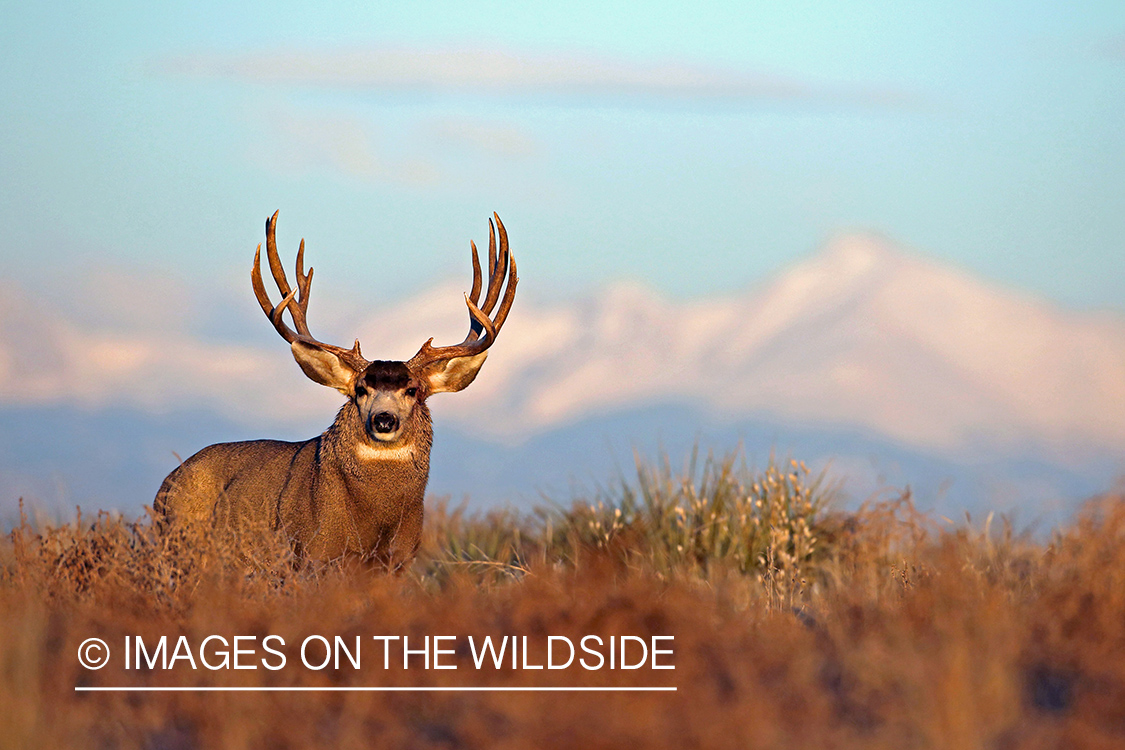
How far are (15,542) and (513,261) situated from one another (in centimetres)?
438

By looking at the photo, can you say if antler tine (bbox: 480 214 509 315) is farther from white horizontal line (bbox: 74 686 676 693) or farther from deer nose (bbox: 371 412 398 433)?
white horizontal line (bbox: 74 686 676 693)

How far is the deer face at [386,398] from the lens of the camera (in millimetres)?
9469

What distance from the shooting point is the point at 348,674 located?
562 centimetres

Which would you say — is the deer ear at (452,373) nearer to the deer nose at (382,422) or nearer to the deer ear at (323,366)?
the deer ear at (323,366)

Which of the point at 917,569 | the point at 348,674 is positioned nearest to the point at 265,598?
the point at 348,674

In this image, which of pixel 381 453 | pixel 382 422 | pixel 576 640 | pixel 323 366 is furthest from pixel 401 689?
pixel 323 366

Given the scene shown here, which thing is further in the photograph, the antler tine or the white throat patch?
the antler tine

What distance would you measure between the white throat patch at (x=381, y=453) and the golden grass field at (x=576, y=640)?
1202 millimetres

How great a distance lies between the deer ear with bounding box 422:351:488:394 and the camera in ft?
33.2

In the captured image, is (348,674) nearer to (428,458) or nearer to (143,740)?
(143,740)

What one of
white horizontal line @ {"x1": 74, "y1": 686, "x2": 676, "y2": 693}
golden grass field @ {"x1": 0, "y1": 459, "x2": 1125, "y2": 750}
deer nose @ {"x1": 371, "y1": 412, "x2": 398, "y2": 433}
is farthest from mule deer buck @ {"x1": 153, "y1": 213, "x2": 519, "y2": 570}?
white horizontal line @ {"x1": 74, "y1": 686, "x2": 676, "y2": 693}

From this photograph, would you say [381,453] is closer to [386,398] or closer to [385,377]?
[386,398]

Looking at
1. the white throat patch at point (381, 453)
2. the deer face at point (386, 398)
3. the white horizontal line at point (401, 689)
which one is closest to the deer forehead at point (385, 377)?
the deer face at point (386, 398)

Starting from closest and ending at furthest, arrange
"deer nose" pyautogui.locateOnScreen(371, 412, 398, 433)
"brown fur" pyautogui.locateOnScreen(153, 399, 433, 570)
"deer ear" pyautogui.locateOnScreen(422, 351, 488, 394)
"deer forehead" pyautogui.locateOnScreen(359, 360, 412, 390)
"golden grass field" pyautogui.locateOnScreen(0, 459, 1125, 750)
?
1. "golden grass field" pyautogui.locateOnScreen(0, 459, 1125, 750)
2. "deer nose" pyautogui.locateOnScreen(371, 412, 398, 433)
3. "brown fur" pyautogui.locateOnScreen(153, 399, 433, 570)
4. "deer forehead" pyautogui.locateOnScreen(359, 360, 412, 390)
5. "deer ear" pyautogui.locateOnScreen(422, 351, 488, 394)
